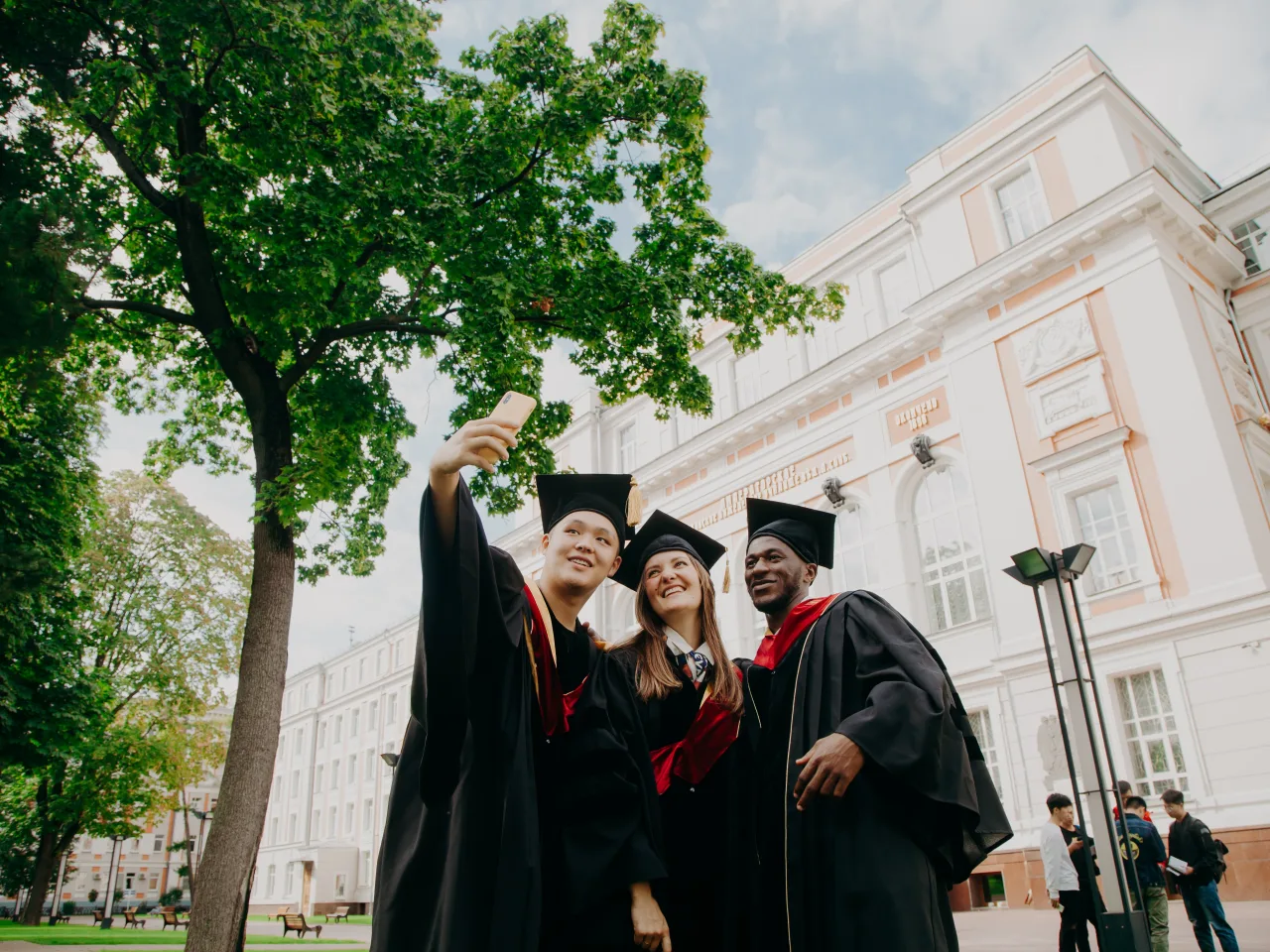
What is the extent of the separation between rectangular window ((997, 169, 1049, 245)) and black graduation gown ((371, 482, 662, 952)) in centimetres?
1968

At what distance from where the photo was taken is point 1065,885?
8859mm

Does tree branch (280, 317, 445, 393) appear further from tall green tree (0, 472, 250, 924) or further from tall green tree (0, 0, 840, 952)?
tall green tree (0, 472, 250, 924)

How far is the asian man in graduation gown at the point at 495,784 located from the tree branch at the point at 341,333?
28.2ft

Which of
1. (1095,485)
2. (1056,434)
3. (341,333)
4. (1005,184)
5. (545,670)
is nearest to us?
(545,670)

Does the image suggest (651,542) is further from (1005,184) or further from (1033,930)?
(1005,184)

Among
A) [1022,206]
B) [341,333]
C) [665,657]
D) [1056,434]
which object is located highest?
[1022,206]

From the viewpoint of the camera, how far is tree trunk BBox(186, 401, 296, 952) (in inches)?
321

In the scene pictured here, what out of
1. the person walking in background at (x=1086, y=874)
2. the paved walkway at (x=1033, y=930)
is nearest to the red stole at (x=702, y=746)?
the person walking in background at (x=1086, y=874)

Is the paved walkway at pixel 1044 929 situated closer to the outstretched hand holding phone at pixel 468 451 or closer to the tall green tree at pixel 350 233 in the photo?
the tall green tree at pixel 350 233

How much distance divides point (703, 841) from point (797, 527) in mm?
1349

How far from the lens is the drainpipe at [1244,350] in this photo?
61.2 feet

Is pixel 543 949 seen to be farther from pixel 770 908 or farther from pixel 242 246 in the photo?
pixel 242 246

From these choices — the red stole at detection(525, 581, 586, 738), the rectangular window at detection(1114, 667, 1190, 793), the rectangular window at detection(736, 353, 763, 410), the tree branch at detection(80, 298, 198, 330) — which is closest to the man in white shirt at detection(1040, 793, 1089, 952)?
the rectangular window at detection(1114, 667, 1190, 793)

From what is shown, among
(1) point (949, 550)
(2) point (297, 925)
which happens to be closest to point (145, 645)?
(2) point (297, 925)
